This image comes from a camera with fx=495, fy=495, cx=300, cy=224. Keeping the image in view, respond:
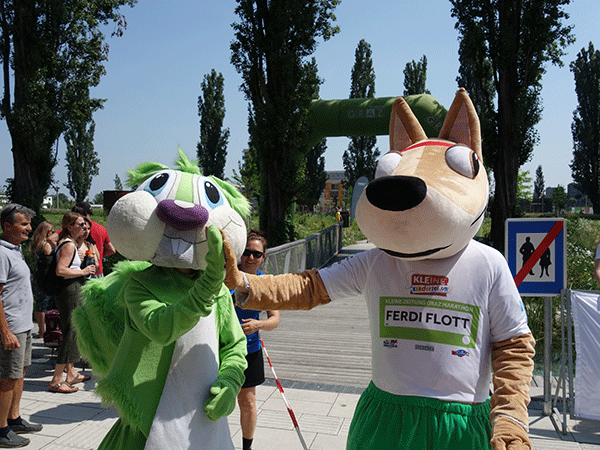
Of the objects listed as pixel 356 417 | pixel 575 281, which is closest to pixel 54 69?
pixel 575 281

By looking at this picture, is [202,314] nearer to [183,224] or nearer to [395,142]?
[183,224]

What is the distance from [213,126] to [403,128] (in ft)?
127

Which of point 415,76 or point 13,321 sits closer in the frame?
point 13,321

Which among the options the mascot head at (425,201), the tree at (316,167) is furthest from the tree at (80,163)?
the mascot head at (425,201)

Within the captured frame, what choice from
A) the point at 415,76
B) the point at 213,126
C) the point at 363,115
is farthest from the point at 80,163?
the point at 363,115

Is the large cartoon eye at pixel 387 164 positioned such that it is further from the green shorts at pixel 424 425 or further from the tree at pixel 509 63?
the tree at pixel 509 63

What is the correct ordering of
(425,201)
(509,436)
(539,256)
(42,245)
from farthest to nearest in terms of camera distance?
(42,245) → (539,256) → (425,201) → (509,436)

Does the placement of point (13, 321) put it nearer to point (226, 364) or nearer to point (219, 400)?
point (226, 364)

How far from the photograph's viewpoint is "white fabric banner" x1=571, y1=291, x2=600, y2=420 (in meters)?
4.29

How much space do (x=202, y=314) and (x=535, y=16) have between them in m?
16.4

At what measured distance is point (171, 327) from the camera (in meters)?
2.06

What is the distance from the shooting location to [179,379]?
2223mm

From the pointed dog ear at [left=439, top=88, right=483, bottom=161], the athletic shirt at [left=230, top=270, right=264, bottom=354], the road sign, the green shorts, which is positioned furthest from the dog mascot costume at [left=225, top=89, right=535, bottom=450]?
the road sign

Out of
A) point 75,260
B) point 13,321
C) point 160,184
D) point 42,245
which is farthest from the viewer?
point 42,245
